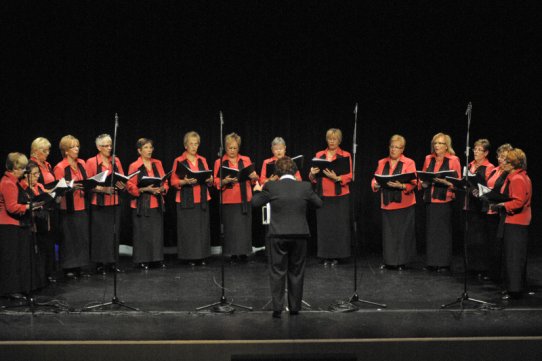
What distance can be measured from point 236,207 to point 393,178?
6.42ft

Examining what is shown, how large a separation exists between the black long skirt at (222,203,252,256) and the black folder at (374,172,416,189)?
65.8 inches

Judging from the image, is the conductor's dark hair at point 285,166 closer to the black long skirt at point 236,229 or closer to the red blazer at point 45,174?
the black long skirt at point 236,229

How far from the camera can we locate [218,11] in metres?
8.58

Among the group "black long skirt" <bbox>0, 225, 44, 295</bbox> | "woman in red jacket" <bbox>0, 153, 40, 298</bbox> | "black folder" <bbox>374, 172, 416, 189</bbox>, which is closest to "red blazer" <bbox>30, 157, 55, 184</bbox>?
"woman in red jacket" <bbox>0, 153, 40, 298</bbox>

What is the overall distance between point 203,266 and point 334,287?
1859mm

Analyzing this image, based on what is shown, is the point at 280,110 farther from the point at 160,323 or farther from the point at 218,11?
the point at 160,323

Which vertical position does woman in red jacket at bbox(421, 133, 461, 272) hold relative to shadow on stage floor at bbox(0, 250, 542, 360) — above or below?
above

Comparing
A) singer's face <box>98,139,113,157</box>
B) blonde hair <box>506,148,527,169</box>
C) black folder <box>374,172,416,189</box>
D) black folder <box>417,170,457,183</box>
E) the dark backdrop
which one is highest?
the dark backdrop

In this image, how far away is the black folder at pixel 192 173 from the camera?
290 inches

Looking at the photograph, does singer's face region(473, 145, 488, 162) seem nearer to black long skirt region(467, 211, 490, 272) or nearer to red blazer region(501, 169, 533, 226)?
black long skirt region(467, 211, 490, 272)

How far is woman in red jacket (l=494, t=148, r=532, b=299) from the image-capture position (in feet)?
19.6

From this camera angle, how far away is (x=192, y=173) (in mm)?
7379

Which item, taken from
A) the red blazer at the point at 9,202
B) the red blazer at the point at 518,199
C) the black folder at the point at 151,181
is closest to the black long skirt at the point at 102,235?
the black folder at the point at 151,181

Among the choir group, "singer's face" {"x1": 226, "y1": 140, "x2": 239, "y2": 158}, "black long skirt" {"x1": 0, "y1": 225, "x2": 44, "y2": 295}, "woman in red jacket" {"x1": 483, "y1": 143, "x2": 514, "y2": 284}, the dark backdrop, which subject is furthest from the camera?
the dark backdrop
